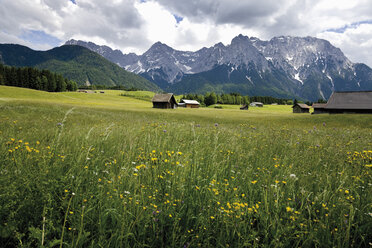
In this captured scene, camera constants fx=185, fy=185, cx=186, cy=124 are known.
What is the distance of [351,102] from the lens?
162 feet

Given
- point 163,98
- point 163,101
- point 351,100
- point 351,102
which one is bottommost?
point 163,101

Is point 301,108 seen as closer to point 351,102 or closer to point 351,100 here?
point 351,100

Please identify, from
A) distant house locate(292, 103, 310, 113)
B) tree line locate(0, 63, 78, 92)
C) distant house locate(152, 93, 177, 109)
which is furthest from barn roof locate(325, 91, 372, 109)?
tree line locate(0, 63, 78, 92)

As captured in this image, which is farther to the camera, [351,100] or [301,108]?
[301,108]

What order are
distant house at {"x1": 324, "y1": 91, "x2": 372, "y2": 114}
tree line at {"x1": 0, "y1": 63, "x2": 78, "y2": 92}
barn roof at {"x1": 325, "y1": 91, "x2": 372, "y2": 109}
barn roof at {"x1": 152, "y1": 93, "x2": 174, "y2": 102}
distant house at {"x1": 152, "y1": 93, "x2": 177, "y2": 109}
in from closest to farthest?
distant house at {"x1": 324, "y1": 91, "x2": 372, "y2": 114} → barn roof at {"x1": 325, "y1": 91, "x2": 372, "y2": 109} → barn roof at {"x1": 152, "y1": 93, "x2": 174, "y2": 102} → distant house at {"x1": 152, "y1": 93, "x2": 177, "y2": 109} → tree line at {"x1": 0, "y1": 63, "x2": 78, "y2": 92}

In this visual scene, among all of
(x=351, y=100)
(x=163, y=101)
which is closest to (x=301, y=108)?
(x=351, y=100)

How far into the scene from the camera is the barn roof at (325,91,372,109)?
47.8 m

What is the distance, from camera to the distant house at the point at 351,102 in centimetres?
4753

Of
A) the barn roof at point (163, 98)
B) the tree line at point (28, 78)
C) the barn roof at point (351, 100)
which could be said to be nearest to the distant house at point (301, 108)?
the barn roof at point (351, 100)

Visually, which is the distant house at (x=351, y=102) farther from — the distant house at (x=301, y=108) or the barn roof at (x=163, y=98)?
the distant house at (x=301, y=108)

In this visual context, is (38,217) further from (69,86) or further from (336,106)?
(69,86)

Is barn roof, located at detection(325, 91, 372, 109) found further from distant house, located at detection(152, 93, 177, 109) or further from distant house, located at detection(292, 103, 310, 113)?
distant house, located at detection(292, 103, 310, 113)

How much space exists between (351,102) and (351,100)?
770 mm

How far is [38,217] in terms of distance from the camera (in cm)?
248
